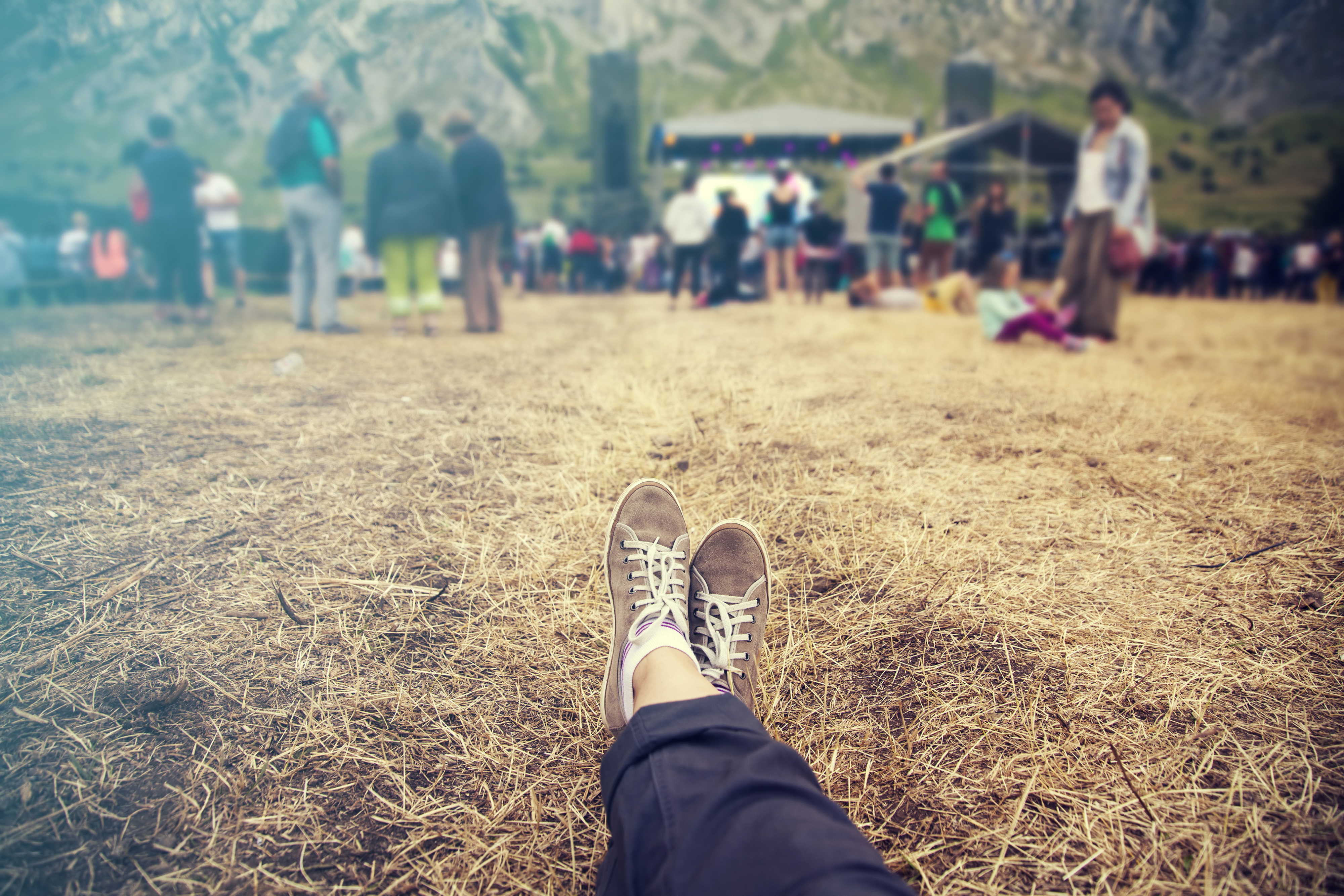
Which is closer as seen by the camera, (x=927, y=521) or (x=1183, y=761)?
(x=1183, y=761)

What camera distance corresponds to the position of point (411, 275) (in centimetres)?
578

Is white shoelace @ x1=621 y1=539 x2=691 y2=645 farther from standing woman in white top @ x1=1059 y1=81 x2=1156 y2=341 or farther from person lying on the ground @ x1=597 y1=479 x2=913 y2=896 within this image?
standing woman in white top @ x1=1059 y1=81 x2=1156 y2=341

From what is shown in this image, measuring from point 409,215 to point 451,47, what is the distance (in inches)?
61.9

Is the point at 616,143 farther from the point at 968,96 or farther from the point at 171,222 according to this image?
the point at 171,222

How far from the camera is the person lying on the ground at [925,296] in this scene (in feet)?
26.0

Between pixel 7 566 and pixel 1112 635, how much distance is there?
2.47 meters

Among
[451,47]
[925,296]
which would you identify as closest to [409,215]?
[451,47]

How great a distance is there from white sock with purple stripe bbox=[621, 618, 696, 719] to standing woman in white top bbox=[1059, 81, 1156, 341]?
15.8 feet

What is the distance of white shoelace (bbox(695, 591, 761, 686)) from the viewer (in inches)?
58.1

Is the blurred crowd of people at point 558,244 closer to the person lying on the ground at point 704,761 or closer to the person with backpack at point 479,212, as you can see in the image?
the person with backpack at point 479,212

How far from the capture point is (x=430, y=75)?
4535 millimetres

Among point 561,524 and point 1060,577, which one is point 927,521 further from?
point 561,524

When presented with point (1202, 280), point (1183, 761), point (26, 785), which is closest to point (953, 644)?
point (1183, 761)

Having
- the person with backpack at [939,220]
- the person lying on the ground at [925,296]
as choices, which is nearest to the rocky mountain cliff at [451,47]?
the person with backpack at [939,220]
